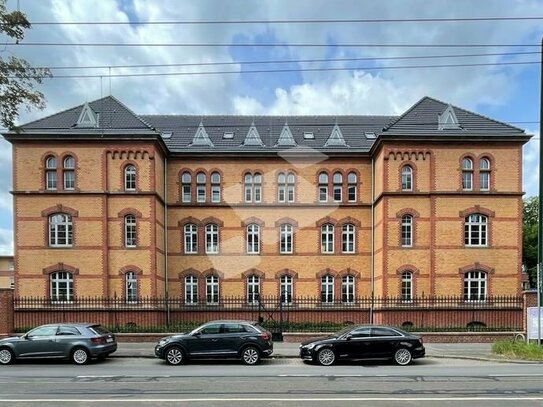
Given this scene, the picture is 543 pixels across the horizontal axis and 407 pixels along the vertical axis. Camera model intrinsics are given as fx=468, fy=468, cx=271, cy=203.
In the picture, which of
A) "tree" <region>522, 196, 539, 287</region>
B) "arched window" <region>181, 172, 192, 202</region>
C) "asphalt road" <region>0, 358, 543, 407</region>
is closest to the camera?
"asphalt road" <region>0, 358, 543, 407</region>

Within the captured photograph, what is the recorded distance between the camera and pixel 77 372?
13695 mm

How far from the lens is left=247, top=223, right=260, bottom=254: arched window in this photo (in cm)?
3027

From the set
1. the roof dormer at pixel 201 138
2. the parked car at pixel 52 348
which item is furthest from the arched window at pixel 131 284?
the parked car at pixel 52 348

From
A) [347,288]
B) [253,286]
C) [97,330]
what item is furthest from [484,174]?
[97,330]

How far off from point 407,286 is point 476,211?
5826 millimetres

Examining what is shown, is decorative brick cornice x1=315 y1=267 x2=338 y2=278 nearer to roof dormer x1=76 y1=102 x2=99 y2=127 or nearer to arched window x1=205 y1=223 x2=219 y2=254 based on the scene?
arched window x1=205 y1=223 x2=219 y2=254

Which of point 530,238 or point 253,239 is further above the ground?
point 253,239

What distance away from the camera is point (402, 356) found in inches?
603

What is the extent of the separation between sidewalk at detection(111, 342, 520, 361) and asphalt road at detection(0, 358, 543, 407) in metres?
1.27

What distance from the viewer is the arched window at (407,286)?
26.5 metres

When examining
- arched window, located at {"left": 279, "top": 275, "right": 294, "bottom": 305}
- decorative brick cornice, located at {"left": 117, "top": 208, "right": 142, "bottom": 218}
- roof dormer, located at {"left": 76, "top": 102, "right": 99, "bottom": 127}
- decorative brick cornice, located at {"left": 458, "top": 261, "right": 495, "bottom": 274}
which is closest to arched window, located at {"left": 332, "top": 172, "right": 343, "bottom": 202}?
arched window, located at {"left": 279, "top": 275, "right": 294, "bottom": 305}

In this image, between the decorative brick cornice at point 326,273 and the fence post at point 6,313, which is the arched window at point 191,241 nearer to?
the decorative brick cornice at point 326,273

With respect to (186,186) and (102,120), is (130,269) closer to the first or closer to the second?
(186,186)

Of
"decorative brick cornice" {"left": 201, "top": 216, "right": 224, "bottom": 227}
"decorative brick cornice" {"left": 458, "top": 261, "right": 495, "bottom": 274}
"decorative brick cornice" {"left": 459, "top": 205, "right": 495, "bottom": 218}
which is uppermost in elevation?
"decorative brick cornice" {"left": 459, "top": 205, "right": 495, "bottom": 218}
